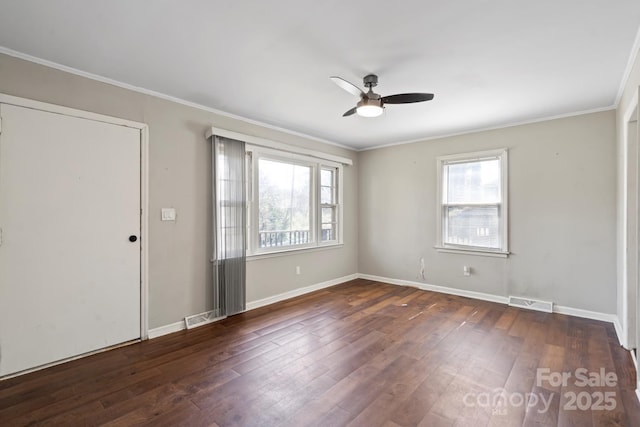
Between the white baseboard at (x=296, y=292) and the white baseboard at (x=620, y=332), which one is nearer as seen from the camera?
the white baseboard at (x=620, y=332)

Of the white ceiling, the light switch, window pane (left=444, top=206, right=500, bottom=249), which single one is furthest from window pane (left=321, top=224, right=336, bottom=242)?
the light switch

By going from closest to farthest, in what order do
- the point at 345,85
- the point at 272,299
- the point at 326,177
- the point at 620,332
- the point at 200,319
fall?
the point at 345,85, the point at 620,332, the point at 200,319, the point at 272,299, the point at 326,177

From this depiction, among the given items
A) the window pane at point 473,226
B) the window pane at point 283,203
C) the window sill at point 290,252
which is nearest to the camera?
the window sill at point 290,252

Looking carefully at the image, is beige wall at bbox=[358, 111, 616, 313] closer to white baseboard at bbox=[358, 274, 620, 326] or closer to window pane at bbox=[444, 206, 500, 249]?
white baseboard at bbox=[358, 274, 620, 326]

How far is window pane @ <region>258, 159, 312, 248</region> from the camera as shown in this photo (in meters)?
4.34

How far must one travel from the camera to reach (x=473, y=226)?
465 cm

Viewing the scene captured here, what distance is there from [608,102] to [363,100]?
9.92ft

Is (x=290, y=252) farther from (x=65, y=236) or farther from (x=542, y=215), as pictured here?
(x=542, y=215)

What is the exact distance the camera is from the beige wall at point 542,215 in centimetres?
367

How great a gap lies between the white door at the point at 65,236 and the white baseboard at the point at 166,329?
0.14 m

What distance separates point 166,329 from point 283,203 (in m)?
2.24

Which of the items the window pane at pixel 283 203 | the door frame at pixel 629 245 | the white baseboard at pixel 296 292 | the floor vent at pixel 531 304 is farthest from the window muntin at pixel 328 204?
the door frame at pixel 629 245

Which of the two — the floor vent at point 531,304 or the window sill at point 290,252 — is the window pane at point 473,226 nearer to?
the floor vent at point 531,304

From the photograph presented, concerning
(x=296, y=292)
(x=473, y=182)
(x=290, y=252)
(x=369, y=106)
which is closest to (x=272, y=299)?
(x=296, y=292)
